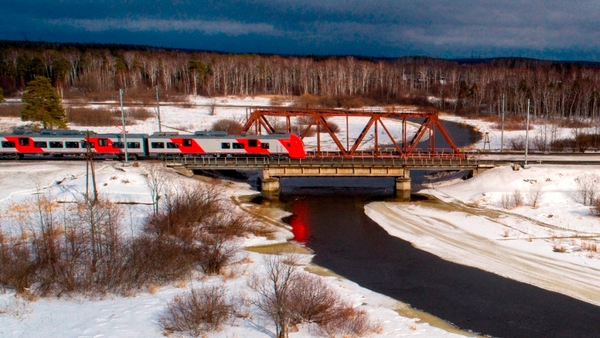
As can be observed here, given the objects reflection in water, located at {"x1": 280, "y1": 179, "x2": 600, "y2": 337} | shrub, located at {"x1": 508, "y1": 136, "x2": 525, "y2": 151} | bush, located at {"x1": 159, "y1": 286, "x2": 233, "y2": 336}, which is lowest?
reflection in water, located at {"x1": 280, "y1": 179, "x2": 600, "y2": 337}

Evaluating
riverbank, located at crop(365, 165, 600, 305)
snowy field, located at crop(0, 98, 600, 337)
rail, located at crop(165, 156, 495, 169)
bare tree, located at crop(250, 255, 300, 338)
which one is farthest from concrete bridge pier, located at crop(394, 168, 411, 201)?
bare tree, located at crop(250, 255, 300, 338)

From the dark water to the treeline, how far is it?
270 feet

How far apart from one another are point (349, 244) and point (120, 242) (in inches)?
591

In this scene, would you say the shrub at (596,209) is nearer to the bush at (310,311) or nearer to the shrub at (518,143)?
the shrub at (518,143)

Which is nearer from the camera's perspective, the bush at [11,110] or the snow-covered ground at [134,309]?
the snow-covered ground at [134,309]

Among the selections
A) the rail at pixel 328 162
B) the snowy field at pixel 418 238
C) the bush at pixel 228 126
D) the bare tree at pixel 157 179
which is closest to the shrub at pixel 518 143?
the snowy field at pixel 418 238

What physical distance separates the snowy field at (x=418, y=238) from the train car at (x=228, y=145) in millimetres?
3522

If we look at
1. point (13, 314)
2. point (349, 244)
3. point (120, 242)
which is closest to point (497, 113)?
point (349, 244)

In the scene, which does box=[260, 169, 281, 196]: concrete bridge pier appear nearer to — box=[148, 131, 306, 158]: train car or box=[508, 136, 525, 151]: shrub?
box=[148, 131, 306, 158]: train car

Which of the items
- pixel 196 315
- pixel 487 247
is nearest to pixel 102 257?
pixel 196 315

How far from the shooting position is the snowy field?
2073 centimetres

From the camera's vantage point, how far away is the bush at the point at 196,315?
19.9 meters

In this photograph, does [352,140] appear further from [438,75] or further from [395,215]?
[438,75]

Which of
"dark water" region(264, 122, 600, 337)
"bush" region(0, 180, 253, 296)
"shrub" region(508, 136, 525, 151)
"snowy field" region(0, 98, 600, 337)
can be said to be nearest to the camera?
"snowy field" region(0, 98, 600, 337)
